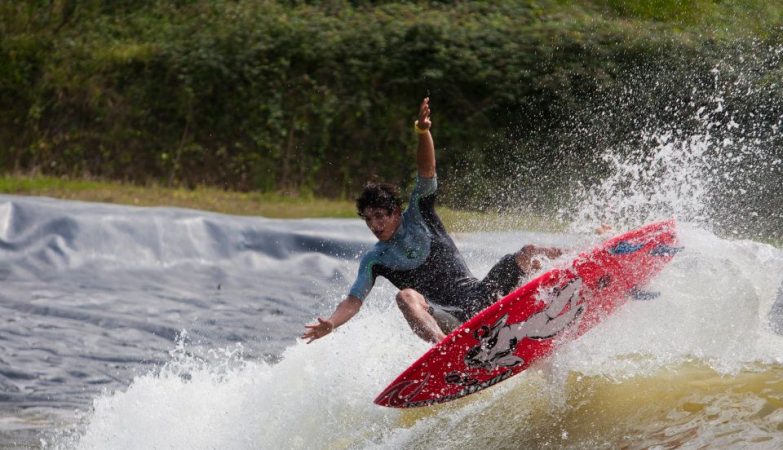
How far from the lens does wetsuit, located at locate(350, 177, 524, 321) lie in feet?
20.4

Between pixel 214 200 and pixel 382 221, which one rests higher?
pixel 382 221

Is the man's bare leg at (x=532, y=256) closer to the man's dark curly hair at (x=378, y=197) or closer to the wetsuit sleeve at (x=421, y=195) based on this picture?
the wetsuit sleeve at (x=421, y=195)

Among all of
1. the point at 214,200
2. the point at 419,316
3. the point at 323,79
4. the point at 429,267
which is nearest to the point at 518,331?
the point at 419,316

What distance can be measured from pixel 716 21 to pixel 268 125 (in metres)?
5.80

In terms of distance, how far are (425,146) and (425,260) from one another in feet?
2.02

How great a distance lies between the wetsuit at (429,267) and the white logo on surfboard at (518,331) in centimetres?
49

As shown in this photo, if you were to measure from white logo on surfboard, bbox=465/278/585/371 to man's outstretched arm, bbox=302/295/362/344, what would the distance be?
755 mm

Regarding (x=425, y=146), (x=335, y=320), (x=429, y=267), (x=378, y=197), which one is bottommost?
(x=335, y=320)

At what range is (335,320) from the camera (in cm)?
613

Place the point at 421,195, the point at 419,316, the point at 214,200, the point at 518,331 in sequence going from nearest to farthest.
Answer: the point at 518,331
the point at 419,316
the point at 421,195
the point at 214,200

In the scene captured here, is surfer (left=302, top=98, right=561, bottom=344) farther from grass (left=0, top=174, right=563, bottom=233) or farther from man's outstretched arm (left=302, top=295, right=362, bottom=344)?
grass (left=0, top=174, right=563, bottom=233)

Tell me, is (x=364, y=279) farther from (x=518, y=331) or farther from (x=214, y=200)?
(x=214, y=200)

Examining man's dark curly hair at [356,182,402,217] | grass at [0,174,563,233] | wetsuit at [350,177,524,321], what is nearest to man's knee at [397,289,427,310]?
wetsuit at [350,177,524,321]

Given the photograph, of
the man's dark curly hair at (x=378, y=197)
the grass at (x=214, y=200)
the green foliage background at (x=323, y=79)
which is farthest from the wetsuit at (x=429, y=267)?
the green foliage background at (x=323, y=79)
